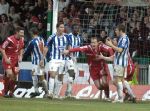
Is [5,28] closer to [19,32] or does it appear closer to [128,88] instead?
[19,32]

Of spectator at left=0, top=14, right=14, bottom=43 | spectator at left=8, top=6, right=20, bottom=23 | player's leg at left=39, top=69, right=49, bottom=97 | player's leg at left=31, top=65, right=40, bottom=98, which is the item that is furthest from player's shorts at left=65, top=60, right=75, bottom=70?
spectator at left=8, top=6, right=20, bottom=23

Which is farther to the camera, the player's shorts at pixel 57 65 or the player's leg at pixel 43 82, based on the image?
the player's leg at pixel 43 82

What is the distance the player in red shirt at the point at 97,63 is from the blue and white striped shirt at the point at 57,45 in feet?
1.53

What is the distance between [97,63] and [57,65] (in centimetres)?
125

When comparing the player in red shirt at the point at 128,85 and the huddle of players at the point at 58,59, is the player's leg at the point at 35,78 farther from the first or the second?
the player in red shirt at the point at 128,85

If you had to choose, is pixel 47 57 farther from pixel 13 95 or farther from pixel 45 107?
pixel 45 107

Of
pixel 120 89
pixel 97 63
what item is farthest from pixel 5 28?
pixel 120 89

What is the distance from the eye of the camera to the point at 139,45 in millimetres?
21469

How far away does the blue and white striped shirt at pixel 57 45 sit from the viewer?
17.7m

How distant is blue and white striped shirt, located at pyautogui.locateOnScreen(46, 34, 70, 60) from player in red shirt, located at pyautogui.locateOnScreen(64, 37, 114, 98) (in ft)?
1.53

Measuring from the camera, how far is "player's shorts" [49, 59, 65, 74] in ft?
57.4

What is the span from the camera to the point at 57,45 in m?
17.7

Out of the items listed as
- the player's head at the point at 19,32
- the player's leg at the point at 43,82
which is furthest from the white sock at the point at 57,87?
the player's head at the point at 19,32

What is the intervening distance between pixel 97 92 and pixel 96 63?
4.89 feet
